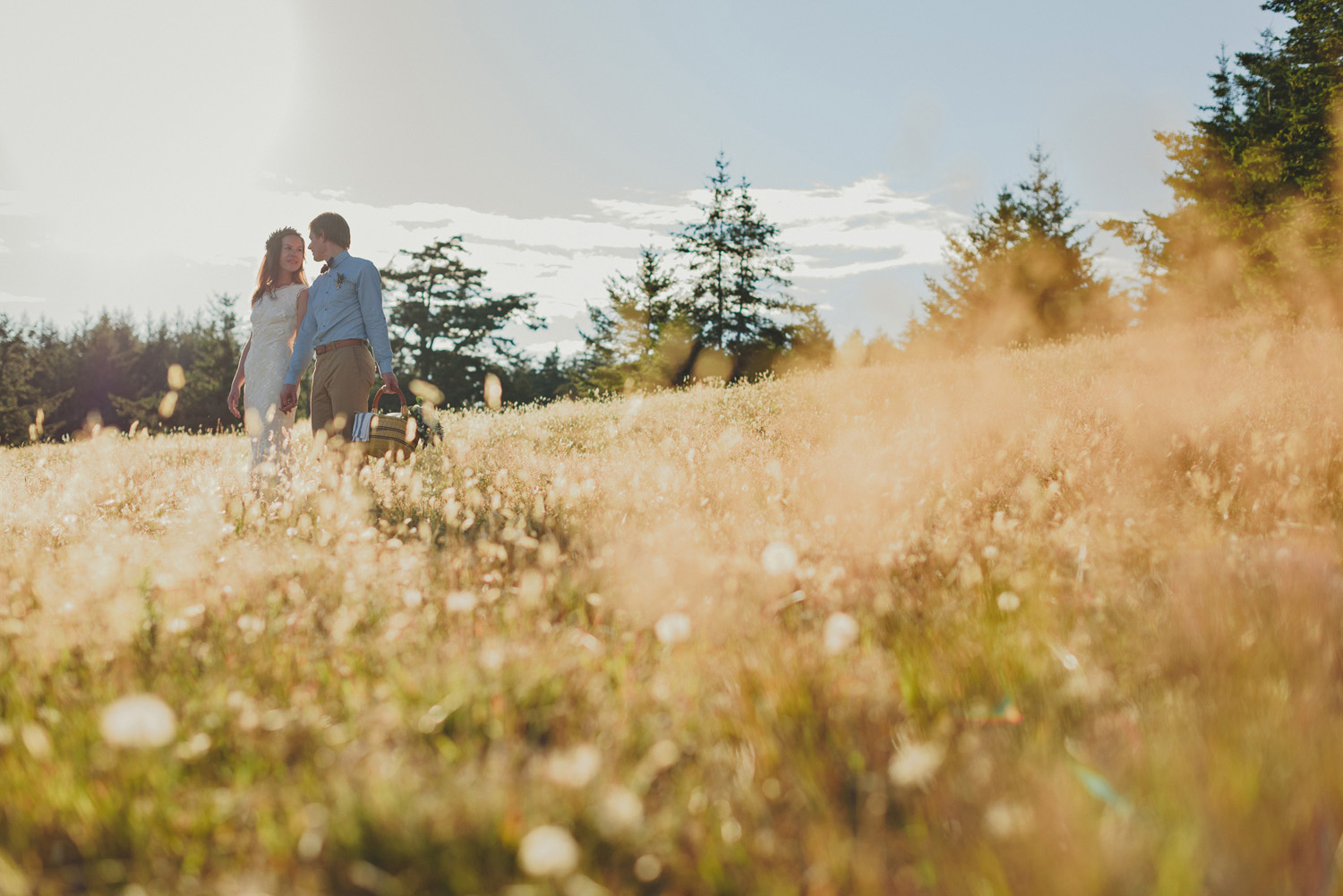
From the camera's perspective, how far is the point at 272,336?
21.8 feet

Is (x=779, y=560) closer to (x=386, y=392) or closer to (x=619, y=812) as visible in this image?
(x=619, y=812)

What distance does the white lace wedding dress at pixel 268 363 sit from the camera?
6.53 metres

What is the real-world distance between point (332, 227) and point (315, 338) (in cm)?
99

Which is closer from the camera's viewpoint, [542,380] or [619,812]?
[619,812]

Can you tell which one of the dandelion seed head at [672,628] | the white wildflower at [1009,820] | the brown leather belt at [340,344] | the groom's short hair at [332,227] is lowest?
the white wildflower at [1009,820]

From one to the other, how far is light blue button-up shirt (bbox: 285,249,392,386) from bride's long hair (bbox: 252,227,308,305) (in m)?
0.55

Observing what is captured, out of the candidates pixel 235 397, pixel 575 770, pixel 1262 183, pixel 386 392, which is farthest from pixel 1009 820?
pixel 1262 183

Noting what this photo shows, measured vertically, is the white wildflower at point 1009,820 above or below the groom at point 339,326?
below

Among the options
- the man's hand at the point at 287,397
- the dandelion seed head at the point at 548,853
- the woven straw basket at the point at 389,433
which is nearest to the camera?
the dandelion seed head at the point at 548,853

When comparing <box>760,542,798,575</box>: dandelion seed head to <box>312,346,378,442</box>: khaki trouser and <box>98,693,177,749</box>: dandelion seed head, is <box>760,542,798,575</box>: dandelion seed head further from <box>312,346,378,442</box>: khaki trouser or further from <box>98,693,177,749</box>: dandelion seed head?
<box>312,346,378,442</box>: khaki trouser

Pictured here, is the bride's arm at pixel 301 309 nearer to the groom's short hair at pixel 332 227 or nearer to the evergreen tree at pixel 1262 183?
the groom's short hair at pixel 332 227

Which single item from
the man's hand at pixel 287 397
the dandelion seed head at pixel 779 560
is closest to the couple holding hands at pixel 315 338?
the man's hand at pixel 287 397

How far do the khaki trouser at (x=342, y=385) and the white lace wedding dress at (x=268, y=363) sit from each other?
0.36 m

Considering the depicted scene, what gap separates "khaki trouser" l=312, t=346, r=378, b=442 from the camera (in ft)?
20.9
